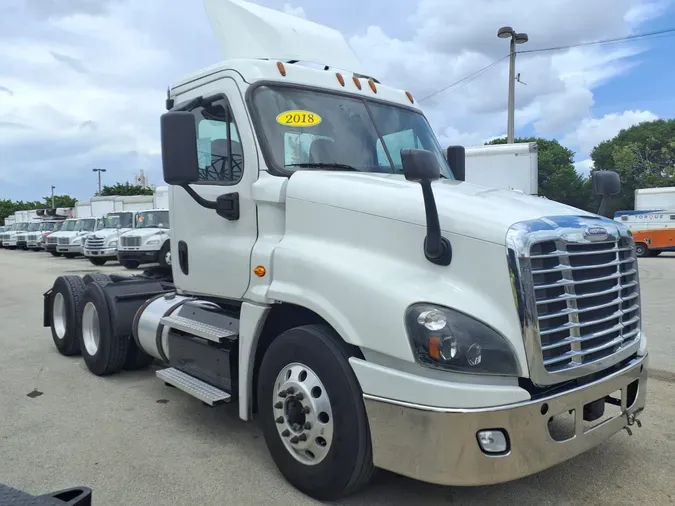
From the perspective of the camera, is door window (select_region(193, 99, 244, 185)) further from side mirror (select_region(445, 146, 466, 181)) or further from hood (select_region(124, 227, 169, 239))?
hood (select_region(124, 227, 169, 239))

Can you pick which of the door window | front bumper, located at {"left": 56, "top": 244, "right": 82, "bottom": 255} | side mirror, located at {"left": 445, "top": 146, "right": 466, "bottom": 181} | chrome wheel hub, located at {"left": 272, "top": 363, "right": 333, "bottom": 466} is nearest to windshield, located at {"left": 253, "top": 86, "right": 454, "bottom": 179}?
the door window

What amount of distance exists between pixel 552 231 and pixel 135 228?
1931 centimetres

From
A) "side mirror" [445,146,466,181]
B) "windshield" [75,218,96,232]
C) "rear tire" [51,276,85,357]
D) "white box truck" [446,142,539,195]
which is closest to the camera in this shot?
"side mirror" [445,146,466,181]

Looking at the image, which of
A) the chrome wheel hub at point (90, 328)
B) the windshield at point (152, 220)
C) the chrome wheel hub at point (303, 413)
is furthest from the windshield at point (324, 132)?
the windshield at point (152, 220)

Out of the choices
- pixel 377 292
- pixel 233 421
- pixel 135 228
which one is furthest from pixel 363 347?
pixel 135 228

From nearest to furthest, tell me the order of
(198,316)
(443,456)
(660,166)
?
(443,456) < (198,316) < (660,166)

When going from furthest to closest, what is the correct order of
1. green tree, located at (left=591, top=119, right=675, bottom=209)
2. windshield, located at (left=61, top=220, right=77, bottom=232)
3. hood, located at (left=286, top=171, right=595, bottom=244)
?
green tree, located at (left=591, top=119, right=675, bottom=209), windshield, located at (left=61, top=220, right=77, bottom=232), hood, located at (left=286, top=171, right=595, bottom=244)

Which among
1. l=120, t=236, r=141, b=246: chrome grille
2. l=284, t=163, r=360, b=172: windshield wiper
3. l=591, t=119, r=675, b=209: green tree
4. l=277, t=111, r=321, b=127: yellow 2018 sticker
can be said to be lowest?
l=120, t=236, r=141, b=246: chrome grille

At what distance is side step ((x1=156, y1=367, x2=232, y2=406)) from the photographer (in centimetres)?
390

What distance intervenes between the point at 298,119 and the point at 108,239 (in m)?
19.8

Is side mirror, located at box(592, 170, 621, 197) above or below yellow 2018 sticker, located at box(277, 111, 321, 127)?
below

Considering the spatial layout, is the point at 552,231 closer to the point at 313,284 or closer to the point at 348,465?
the point at 313,284

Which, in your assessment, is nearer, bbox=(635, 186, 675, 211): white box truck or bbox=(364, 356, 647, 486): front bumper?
bbox=(364, 356, 647, 486): front bumper

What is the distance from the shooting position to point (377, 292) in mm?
2924
